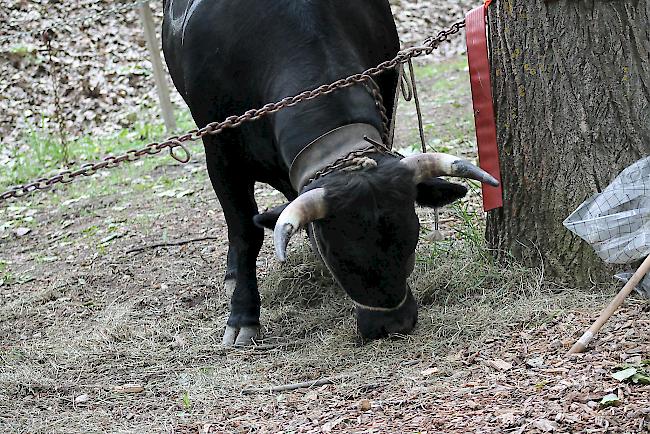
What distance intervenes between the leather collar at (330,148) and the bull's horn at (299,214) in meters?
0.25

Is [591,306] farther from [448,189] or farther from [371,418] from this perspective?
[371,418]

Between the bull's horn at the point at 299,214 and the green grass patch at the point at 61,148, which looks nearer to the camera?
the bull's horn at the point at 299,214

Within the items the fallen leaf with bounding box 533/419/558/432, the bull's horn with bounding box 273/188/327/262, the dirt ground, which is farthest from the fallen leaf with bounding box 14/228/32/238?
the fallen leaf with bounding box 533/419/558/432

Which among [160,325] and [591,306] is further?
[160,325]

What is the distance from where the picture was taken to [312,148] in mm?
4012

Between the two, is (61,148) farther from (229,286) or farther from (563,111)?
(563,111)

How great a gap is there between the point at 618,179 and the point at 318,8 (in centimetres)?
163

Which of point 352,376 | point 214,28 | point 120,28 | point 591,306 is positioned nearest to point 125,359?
point 352,376

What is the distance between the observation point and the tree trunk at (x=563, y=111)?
12.6 ft

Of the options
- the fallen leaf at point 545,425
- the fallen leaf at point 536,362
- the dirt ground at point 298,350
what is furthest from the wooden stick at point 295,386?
the fallen leaf at point 545,425

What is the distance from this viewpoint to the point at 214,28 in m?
4.60

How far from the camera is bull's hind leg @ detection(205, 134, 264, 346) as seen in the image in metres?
4.71

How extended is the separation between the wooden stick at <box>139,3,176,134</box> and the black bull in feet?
15.9

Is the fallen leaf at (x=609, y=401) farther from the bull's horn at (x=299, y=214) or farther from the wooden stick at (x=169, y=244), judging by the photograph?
the wooden stick at (x=169, y=244)
